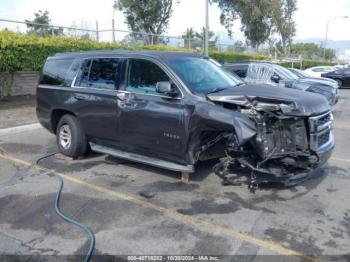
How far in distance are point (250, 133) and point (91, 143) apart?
313 cm

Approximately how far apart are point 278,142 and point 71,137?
12.1ft

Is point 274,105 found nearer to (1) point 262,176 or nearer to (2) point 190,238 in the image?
(1) point 262,176

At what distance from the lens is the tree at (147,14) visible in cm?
2961

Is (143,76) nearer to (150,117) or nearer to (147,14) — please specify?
(150,117)

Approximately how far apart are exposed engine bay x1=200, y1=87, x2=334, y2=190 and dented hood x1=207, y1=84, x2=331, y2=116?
0.5 inches

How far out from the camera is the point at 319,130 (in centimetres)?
504

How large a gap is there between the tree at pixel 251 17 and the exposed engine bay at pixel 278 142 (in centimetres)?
3538

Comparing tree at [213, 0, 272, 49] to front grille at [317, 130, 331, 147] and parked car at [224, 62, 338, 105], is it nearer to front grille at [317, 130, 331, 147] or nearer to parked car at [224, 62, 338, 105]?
parked car at [224, 62, 338, 105]

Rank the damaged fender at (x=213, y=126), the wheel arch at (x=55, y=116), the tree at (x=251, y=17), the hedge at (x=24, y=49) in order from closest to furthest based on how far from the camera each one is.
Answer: the damaged fender at (x=213, y=126), the wheel arch at (x=55, y=116), the hedge at (x=24, y=49), the tree at (x=251, y=17)

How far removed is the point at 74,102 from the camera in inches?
262

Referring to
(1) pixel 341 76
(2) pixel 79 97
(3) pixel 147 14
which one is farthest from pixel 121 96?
(3) pixel 147 14

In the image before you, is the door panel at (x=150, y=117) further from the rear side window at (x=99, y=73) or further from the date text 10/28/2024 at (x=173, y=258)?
the date text 10/28/2024 at (x=173, y=258)

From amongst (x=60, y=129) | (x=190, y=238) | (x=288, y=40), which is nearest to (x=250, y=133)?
(x=190, y=238)

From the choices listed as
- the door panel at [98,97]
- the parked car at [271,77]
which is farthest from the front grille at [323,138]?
the parked car at [271,77]
